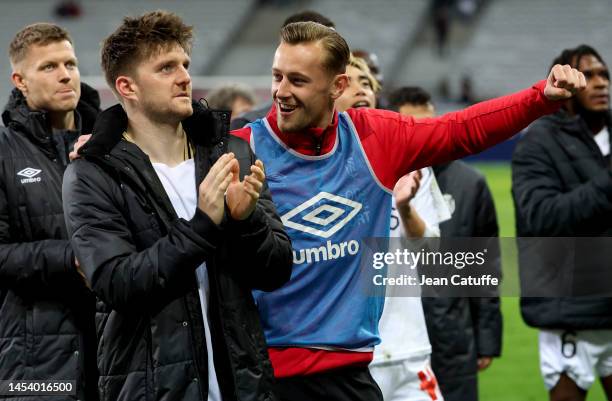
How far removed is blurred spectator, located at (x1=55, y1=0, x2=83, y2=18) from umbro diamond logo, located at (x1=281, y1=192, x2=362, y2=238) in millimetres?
29797

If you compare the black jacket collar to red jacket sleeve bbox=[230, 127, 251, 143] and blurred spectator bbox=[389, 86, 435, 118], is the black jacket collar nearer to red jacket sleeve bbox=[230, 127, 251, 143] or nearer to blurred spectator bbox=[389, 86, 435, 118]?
red jacket sleeve bbox=[230, 127, 251, 143]

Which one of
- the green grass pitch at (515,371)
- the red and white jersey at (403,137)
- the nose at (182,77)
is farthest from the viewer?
the green grass pitch at (515,371)

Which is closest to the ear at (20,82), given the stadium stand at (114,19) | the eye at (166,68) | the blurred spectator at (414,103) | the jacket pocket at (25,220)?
the jacket pocket at (25,220)

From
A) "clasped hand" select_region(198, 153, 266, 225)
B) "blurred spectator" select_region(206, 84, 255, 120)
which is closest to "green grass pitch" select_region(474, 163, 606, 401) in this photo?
"clasped hand" select_region(198, 153, 266, 225)

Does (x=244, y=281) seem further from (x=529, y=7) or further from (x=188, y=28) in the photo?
(x=529, y=7)

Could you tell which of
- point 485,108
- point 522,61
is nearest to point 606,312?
point 485,108

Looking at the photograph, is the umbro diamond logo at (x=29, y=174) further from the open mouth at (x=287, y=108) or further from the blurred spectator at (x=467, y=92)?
the blurred spectator at (x=467, y=92)

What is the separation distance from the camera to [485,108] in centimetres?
357

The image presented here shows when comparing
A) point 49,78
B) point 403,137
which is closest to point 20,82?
point 49,78

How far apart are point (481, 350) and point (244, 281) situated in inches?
113

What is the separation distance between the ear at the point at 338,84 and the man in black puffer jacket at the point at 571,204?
62.5 inches

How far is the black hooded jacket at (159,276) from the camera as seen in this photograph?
2820 millimetres

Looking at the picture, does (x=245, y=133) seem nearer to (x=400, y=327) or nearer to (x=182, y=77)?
(x=182, y=77)

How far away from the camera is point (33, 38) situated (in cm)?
431
